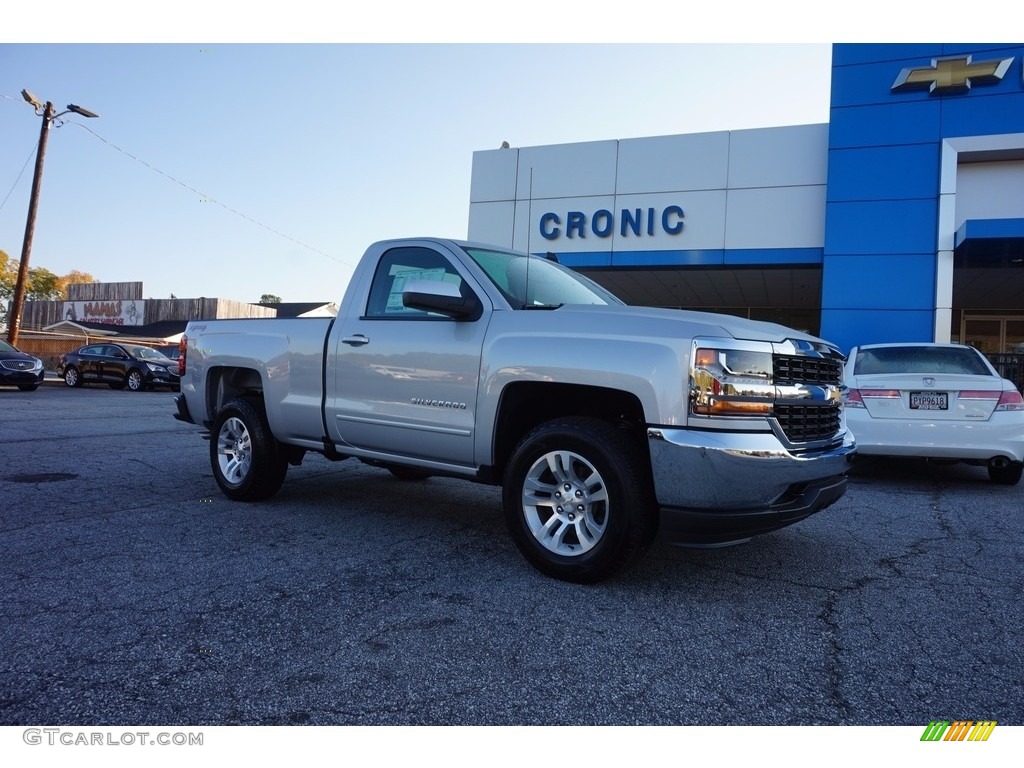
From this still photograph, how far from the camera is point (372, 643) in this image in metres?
2.79

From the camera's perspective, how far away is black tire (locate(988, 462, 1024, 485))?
22.8 feet

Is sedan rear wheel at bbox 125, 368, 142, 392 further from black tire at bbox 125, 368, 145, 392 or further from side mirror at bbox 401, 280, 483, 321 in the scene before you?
side mirror at bbox 401, 280, 483, 321

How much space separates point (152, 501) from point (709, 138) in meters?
15.5

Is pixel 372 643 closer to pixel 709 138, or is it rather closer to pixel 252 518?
pixel 252 518

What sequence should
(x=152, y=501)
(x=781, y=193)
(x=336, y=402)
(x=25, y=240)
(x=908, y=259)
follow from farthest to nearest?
(x=25, y=240)
(x=781, y=193)
(x=908, y=259)
(x=152, y=501)
(x=336, y=402)

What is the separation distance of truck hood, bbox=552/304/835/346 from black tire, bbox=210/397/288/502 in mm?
2652

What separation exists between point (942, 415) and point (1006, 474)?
1226 mm

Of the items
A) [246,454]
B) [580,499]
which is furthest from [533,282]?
[246,454]

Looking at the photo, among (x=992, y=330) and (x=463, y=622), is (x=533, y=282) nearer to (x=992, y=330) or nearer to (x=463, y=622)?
(x=463, y=622)

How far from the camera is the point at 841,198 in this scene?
50.5 feet

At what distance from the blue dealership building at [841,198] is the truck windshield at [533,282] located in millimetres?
8095

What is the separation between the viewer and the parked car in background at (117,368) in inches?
837

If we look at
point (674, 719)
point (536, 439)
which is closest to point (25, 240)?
point (536, 439)

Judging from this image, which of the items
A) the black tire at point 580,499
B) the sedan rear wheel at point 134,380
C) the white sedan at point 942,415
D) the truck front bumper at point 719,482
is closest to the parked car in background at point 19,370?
the sedan rear wheel at point 134,380
